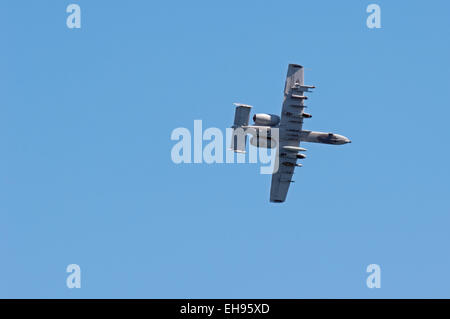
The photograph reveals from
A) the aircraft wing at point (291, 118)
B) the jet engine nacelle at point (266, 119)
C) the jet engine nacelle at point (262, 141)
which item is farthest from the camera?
the jet engine nacelle at point (262, 141)

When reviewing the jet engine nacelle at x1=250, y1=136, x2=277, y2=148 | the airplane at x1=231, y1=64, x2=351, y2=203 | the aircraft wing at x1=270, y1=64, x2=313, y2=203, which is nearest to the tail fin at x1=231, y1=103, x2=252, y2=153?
the airplane at x1=231, y1=64, x2=351, y2=203

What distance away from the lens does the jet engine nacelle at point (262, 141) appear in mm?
96562

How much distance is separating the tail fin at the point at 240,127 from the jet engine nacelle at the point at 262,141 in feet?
3.21

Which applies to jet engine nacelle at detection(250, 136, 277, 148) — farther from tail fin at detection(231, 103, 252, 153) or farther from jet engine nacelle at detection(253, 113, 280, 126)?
jet engine nacelle at detection(253, 113, 280, 126)

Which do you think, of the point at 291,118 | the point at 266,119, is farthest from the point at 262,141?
the point at 291,118

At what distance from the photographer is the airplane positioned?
9494cm

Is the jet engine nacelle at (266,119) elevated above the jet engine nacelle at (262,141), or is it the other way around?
the jet engine nacelle at (266,119)

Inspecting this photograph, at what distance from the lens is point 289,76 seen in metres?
94.9

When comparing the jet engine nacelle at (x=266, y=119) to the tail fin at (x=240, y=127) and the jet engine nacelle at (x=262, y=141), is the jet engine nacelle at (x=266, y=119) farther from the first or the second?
the jet engine nacelle at (x=262, y=141)

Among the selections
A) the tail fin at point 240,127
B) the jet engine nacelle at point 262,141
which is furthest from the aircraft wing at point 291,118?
the tail fin at point 240,127

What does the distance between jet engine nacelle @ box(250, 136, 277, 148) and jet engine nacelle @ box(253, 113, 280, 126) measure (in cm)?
166

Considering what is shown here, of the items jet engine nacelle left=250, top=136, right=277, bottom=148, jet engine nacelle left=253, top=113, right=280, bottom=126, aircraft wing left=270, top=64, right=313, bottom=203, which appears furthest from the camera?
jet engine nacelle left=250, top=136, right=277, bottom=148
